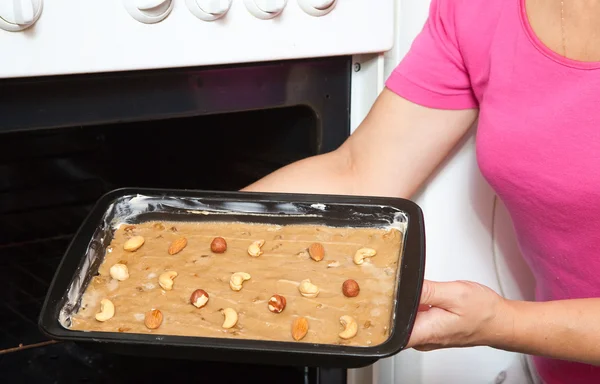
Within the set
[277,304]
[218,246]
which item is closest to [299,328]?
[277,304]

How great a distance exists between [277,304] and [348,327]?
0.23ft

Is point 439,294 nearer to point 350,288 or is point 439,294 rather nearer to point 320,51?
point 350,288

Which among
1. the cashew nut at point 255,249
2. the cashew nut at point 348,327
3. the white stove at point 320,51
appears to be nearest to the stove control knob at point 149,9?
the white stove at point 320,51

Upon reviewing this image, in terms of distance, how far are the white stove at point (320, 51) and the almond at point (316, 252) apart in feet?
0.76

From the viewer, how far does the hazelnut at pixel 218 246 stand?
2.34ft

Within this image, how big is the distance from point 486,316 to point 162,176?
505 millimetres

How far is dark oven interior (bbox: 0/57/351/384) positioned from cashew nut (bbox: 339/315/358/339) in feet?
1.07

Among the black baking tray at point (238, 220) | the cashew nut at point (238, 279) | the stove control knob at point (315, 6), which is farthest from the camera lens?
the stove control knob at point (315, 6)

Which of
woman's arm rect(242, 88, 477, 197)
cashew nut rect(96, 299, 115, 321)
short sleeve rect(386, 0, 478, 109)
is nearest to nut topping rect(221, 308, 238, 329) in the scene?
cashew nut rect(96, 299, 115, 321)

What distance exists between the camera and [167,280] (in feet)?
2.23

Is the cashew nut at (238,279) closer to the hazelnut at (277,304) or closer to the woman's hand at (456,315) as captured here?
the hazelnut at (277,304)

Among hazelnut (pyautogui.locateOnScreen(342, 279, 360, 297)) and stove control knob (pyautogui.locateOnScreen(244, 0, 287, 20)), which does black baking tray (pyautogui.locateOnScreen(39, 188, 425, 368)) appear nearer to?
hazelnut (pyautogui.locateOnScreen(342, 279, 360, 297))

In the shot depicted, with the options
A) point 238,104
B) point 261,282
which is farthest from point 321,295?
point 238,104

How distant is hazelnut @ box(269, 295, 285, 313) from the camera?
0.64 meters
